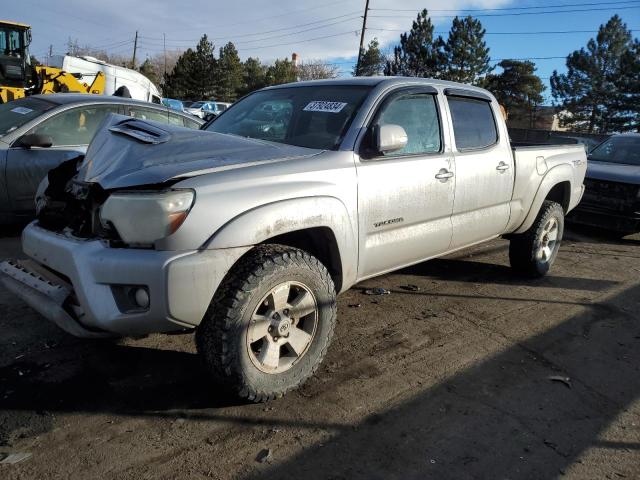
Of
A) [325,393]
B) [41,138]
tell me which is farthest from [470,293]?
[41,138]

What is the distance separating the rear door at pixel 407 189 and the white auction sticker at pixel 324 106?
29cm

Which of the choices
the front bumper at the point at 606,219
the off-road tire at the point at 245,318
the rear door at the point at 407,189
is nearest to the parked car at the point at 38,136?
the rear door at the point at 407,189

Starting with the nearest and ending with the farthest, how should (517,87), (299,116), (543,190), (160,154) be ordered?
(160,154)
(299,116)
(543,190)
(517,87)

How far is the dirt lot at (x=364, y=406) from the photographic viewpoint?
2506mm

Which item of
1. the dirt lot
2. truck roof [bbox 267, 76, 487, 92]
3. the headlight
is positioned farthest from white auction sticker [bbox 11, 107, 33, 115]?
the headlight

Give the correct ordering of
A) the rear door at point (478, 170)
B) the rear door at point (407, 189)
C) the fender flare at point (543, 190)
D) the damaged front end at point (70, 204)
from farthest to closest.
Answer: the fender flare at point (543, 190) → the rear door at point (478, 170) → the rear door at point (407, 189) → the damaged front end at point (70, 204)

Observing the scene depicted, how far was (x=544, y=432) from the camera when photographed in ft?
9.40

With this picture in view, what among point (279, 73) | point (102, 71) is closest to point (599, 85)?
point (279, 73)

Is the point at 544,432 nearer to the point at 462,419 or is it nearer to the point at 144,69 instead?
the point at 462,419

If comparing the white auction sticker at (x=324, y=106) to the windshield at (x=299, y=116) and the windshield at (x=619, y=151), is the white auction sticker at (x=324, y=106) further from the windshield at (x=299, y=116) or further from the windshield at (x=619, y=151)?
the windshield at (x=619, y=151)

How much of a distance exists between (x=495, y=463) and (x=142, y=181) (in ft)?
7.32

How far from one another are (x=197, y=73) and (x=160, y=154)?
52.8 metres

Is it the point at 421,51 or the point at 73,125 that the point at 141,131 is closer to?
the point at 73,125

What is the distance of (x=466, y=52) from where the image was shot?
1785 inches
